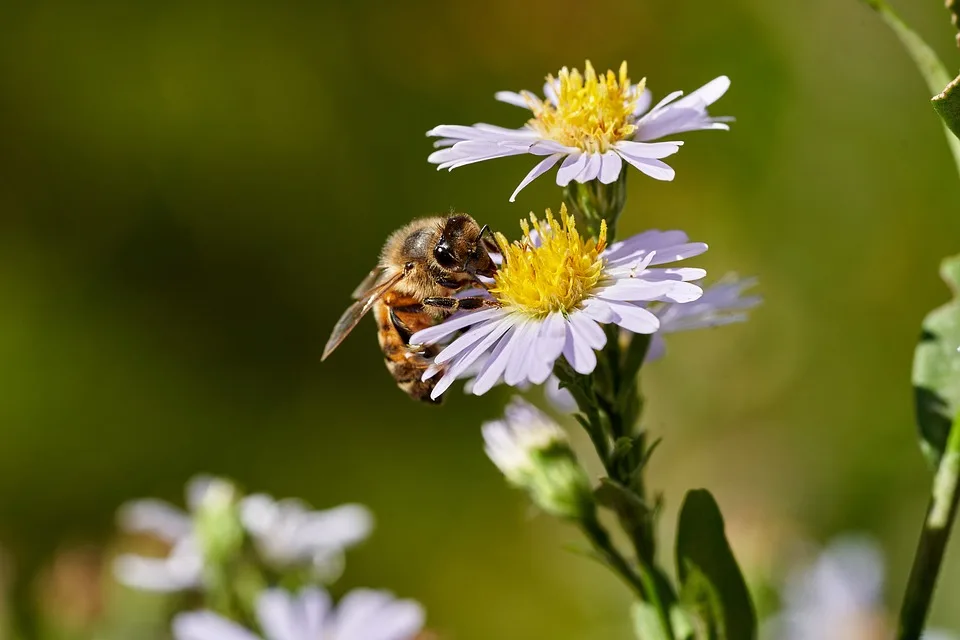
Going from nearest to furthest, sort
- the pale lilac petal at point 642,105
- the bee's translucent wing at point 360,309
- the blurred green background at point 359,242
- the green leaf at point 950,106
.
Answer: the green leaf at point 950,106 < the pale lilac petal at point 642,105 < the bee's translucent wing at point 360,309 < the blurred green background at point 359,242

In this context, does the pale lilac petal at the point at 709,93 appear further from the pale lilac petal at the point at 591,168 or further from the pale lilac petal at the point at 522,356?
the pale lilac petal at the point at 522,356

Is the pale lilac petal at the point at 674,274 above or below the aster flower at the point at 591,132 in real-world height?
below

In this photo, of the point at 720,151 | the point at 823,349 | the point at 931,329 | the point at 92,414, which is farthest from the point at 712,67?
the point at 931,329

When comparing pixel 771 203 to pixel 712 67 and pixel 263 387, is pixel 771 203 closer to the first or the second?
pixel 712 67

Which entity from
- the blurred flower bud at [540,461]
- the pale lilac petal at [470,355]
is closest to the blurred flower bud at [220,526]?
the blurred flower bud at [540,461]

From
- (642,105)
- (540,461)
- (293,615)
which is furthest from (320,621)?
(642,105)

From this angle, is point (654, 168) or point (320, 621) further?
point (320, 621)

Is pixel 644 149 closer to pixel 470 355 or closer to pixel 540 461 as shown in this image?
pixel 470 355
